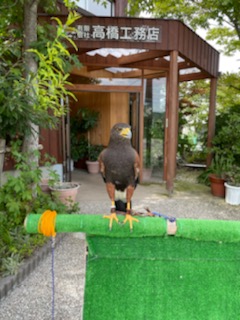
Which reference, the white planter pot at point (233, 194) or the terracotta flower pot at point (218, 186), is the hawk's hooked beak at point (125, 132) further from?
the terracotta flower pot at point (218, 186)

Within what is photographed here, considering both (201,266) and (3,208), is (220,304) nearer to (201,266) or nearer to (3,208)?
(201,266)

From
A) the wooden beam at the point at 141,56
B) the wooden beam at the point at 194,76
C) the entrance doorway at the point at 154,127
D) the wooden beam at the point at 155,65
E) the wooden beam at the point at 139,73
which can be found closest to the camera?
the wooden beam at the point at 141,56

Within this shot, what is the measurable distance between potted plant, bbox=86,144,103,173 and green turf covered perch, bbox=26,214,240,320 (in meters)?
5.60

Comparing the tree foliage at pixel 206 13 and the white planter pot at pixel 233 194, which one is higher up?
the tree foliage at pixel 206 13

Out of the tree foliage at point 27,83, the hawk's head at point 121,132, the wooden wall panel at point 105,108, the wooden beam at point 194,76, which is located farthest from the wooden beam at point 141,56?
the hawk's head at point 121,132

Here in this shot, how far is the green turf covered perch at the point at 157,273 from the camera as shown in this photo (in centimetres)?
108

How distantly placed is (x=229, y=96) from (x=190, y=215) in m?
4.99

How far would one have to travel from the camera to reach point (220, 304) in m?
1.15

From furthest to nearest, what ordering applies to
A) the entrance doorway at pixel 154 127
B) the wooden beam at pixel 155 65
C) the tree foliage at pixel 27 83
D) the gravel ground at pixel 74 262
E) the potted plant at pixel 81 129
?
the potted plant at pixel 81 129 < the entrance doorway at pixel 154 127 < the wooden beam at pixel 155 65 < the tree foliage at pixel 27 83 < the gravel ground at pixel 74 262

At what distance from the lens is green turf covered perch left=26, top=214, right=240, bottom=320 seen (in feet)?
3.55

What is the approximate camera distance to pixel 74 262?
2.64m

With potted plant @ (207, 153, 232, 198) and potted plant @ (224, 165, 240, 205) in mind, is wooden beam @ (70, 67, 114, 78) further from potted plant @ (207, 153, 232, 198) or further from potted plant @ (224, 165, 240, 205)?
potted plant @ (224, 165, 240, 205)

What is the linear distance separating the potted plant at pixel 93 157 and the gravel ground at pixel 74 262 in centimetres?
156

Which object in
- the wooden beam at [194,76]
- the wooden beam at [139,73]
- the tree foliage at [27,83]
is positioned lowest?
the tree foliage at [27,83]
